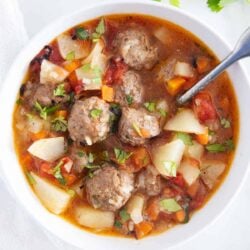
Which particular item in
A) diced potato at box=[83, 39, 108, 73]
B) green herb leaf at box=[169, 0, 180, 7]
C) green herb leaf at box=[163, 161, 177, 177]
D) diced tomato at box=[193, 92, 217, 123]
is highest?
green herb leaf at box=[169, 0, 180, 7]

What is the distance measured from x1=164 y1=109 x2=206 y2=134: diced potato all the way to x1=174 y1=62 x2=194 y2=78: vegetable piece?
0.78 feet

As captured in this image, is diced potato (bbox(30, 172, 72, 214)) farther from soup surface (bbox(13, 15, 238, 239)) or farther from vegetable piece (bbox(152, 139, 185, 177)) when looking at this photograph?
vegetable piece (bbox(152, 139, 185, 177))

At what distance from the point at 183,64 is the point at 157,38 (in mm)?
250

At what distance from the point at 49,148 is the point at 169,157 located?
31.5 inches

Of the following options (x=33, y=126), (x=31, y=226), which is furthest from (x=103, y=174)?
(x=31, y=226)

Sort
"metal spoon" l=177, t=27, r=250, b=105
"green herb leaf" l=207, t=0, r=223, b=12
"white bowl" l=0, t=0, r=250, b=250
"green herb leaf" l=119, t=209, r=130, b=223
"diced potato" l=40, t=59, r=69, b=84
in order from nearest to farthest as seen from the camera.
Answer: "metal spoon" l=177, t=27, r=250, b=105 → "white bowl" l=0, t=0, r=250, b=250 → "diced potato" l=40, t=59, r=69, b=84 → "green herb leaf" l=119, t=209, r=130, b=223 → "green herb leaf" l=207, t=0, r=223, b=12

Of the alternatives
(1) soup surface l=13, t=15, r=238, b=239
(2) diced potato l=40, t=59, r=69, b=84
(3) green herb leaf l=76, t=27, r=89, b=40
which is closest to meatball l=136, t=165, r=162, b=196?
(1) soup surface l=13, t=15, r=238, b=239

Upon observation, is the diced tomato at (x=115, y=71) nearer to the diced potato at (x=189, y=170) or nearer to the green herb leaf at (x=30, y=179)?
the diced potato at (x=189, y=170)

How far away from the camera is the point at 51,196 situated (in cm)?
402

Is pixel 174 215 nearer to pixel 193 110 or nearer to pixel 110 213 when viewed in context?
pixel 110 213

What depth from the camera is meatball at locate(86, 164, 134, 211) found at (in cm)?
383

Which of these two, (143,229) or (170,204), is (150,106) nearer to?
(170,204)

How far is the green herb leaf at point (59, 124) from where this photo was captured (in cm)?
390

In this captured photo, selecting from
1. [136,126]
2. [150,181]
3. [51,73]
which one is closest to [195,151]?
[150,181]
